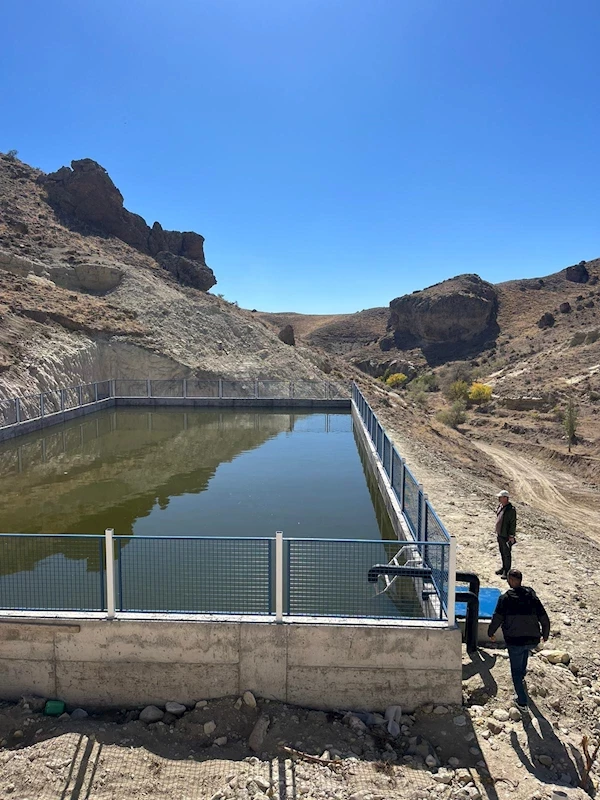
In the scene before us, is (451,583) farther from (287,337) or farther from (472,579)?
(287,337)

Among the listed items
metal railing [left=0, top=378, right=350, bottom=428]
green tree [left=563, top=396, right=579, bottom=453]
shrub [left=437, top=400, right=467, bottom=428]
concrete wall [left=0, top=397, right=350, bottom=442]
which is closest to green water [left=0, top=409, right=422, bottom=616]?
concrete wall [left=0, top=397, right=350, bottom=442]

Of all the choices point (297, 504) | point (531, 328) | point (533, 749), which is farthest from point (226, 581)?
point (531, 328)

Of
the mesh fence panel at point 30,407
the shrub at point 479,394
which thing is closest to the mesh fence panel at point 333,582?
the mesh fence panel at point 30,407

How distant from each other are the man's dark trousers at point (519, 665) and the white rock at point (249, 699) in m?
3.00

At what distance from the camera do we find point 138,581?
24.7ft

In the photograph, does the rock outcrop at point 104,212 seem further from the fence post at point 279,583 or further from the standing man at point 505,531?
the fence post at point 279,583

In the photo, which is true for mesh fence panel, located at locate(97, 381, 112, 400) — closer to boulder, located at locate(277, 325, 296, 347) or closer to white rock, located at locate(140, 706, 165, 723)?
boulder, located at locate(277, 325, 296, 347)

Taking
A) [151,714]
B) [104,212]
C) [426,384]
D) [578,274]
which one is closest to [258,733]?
[151,714]

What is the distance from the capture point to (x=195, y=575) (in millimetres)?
7656

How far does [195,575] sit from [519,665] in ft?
13.2

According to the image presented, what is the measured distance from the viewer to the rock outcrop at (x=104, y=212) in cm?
5612

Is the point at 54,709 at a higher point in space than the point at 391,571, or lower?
lower

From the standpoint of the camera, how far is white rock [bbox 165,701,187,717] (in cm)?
690

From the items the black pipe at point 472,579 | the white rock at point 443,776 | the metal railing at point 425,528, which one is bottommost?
the white rock at point 443,776
